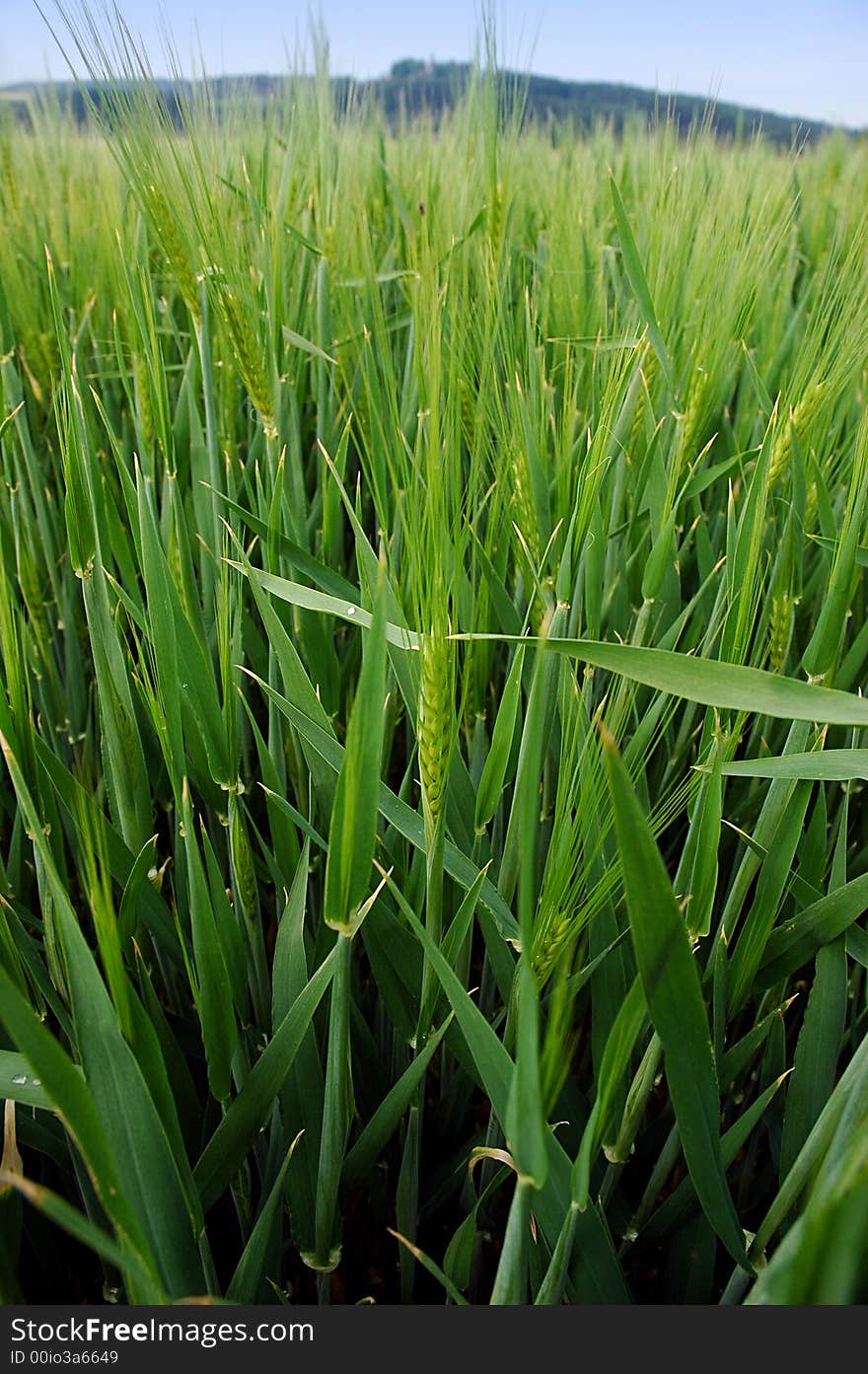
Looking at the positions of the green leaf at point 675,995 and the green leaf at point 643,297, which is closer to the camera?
the green leaf at point 675,995

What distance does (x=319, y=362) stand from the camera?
750 mm

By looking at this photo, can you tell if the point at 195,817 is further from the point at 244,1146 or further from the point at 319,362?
the point at 319,362

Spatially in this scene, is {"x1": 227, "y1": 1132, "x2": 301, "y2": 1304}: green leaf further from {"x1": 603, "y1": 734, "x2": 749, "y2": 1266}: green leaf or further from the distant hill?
the distant hill

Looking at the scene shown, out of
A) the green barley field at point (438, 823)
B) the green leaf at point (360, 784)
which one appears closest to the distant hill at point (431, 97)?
the green barley field at point (438, 823)

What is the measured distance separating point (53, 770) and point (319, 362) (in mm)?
439

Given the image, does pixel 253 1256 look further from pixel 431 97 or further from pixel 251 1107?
pixel 431 97

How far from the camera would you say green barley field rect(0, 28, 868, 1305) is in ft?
1.03

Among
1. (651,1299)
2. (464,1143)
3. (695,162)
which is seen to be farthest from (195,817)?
(695,162)

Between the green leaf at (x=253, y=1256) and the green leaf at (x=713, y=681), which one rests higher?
the green leaf at (x=713, y=681)

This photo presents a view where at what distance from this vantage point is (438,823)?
36 centimetres

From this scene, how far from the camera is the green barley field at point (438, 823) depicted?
31 cm

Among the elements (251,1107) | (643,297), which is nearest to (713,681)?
(251,1107)

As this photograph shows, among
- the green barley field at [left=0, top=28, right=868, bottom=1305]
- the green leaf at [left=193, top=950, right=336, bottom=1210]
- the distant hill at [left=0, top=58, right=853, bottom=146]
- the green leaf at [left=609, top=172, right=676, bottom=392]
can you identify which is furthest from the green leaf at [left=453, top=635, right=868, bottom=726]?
the distant hill at [left=0, top=58, right=853, bottom=146]

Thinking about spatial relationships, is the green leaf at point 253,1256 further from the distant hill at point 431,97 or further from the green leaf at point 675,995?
the distant hill at point 431,97
